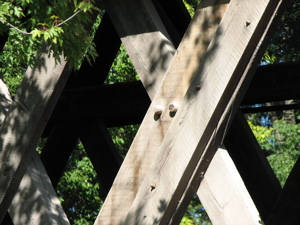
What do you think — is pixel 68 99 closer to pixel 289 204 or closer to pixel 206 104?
pixel 289 204

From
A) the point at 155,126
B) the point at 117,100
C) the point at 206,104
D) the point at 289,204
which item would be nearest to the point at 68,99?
the point at 117,100

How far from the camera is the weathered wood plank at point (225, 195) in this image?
3.39 metres

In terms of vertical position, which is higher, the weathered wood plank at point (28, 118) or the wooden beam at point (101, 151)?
the wooden beam at point (101, 151)

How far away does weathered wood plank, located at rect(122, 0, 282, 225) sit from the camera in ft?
10.6

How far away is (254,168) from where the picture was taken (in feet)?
17.3

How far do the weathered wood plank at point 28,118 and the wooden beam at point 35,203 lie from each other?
8 centimetres

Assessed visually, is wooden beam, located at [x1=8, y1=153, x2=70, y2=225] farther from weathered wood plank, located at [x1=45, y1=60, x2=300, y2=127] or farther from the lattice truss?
weathered wood plank, located at [x1=45, y1=60, x2=300, y2=127]

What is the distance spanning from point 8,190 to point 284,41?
845cm

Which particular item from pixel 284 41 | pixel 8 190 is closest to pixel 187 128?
pixel 8 190

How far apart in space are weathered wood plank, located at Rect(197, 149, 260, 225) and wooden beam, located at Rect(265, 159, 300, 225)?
156cm

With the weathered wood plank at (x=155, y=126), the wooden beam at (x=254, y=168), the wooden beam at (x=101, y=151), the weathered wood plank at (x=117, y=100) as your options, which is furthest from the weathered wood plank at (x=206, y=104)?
the wooden beam at (x=101, y=151)

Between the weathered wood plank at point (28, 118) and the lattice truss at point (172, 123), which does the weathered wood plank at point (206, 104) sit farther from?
the weathered wood plank at point (28, 118)

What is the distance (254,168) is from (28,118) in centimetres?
196

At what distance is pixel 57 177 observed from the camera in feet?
20.4
